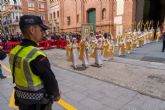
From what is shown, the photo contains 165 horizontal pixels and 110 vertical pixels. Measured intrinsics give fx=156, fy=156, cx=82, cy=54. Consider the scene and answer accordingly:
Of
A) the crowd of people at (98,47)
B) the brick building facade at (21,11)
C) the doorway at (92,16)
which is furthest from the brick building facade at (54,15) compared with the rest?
the crowd of people at (98,47)

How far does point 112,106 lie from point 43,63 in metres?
2.60

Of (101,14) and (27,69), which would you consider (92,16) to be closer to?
(101,14)

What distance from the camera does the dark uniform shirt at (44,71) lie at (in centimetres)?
158

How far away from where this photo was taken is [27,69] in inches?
64.1

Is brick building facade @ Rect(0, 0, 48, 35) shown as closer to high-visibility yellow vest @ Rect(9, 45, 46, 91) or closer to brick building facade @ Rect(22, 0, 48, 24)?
brick building facade @ Rect(22, 0, 48, 24)

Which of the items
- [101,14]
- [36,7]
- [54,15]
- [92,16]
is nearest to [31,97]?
[101,14]

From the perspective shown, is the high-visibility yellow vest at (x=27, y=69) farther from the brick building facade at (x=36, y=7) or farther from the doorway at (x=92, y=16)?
the brick building facade at (x=36, y=7)

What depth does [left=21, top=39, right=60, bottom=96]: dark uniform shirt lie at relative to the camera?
1.58m

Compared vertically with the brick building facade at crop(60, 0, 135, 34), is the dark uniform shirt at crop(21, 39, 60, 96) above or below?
below

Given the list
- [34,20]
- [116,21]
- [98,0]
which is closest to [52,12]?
[98,0]

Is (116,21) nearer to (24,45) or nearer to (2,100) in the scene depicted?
(2,100)

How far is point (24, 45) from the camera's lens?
1702 mm

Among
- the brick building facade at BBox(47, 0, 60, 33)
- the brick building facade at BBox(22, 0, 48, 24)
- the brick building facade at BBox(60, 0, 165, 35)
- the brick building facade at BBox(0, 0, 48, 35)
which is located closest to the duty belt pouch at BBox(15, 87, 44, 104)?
the brick building facade at BBox(60, 0, 165, 35)

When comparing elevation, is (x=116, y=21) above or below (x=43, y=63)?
above
